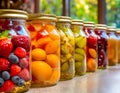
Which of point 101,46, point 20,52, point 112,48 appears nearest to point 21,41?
point 20,52

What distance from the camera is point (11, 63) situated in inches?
22.6

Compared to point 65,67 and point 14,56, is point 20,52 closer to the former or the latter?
point 14,56

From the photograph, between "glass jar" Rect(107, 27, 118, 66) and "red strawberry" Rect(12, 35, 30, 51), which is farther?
"glass jar" Rect(107, 27, 118, 66)

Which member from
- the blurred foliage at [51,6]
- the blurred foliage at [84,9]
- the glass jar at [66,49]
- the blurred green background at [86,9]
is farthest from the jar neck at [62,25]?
the blurred foliage at [51,6]

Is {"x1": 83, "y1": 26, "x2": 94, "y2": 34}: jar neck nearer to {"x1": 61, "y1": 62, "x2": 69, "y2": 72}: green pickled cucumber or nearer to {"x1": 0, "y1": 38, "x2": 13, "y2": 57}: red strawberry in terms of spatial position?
{"x1": 61, "y1": 62, "x2": 69, "y2": 72}: green pickled cucumber

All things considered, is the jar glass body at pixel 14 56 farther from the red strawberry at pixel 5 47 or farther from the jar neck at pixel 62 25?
the jar neck at pixel 62 25

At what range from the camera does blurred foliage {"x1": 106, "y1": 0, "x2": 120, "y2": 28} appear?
2035 millimetres

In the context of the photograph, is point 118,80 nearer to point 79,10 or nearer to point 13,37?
point 13,37

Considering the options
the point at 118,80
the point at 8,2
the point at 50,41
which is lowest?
the point at 118,80

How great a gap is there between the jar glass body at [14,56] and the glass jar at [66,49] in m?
0.17

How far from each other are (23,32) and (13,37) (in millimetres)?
38

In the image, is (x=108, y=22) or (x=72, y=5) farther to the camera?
(x=72, y=5)

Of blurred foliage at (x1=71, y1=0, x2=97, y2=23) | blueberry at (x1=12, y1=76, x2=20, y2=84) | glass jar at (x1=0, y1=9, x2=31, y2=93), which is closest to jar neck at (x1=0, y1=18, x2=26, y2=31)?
glass jar at (x1=0, y1=9, x2=31, y2=93)

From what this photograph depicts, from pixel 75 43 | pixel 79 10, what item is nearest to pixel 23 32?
pixel 75 43
